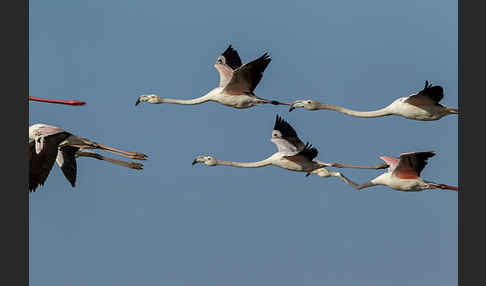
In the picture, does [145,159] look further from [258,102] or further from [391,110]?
[391,110]

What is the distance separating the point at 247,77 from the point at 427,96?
4.94m

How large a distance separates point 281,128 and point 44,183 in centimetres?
773

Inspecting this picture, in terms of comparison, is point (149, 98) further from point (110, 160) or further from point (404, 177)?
point (404, 177)

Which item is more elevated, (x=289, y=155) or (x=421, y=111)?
(x=421, y=111)

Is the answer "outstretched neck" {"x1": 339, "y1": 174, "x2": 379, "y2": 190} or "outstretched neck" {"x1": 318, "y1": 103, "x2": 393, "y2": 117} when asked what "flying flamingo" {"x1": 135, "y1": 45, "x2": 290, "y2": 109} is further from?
"outstretched neck" {"x1": 339, "y1": 174, "x2": 379, "y2": 190}

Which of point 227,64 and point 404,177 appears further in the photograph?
point 227,64

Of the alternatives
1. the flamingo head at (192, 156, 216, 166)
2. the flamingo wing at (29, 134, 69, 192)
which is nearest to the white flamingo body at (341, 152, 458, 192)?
the flamingo head at (192, 156, 216, 166)

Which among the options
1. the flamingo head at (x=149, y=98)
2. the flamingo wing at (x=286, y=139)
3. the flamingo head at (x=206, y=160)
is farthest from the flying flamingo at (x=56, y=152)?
the flamingo wing at (x=286, y=139)

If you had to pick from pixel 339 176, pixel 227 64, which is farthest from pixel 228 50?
pixel 339 176

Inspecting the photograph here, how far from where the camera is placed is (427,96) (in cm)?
3247

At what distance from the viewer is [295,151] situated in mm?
35094

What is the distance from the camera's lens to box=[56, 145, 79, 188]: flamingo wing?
113ft

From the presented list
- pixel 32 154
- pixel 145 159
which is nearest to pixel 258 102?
pixel 145 159

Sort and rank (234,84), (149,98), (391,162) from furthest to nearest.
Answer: (149,98) < (234,84) < (391,162)
